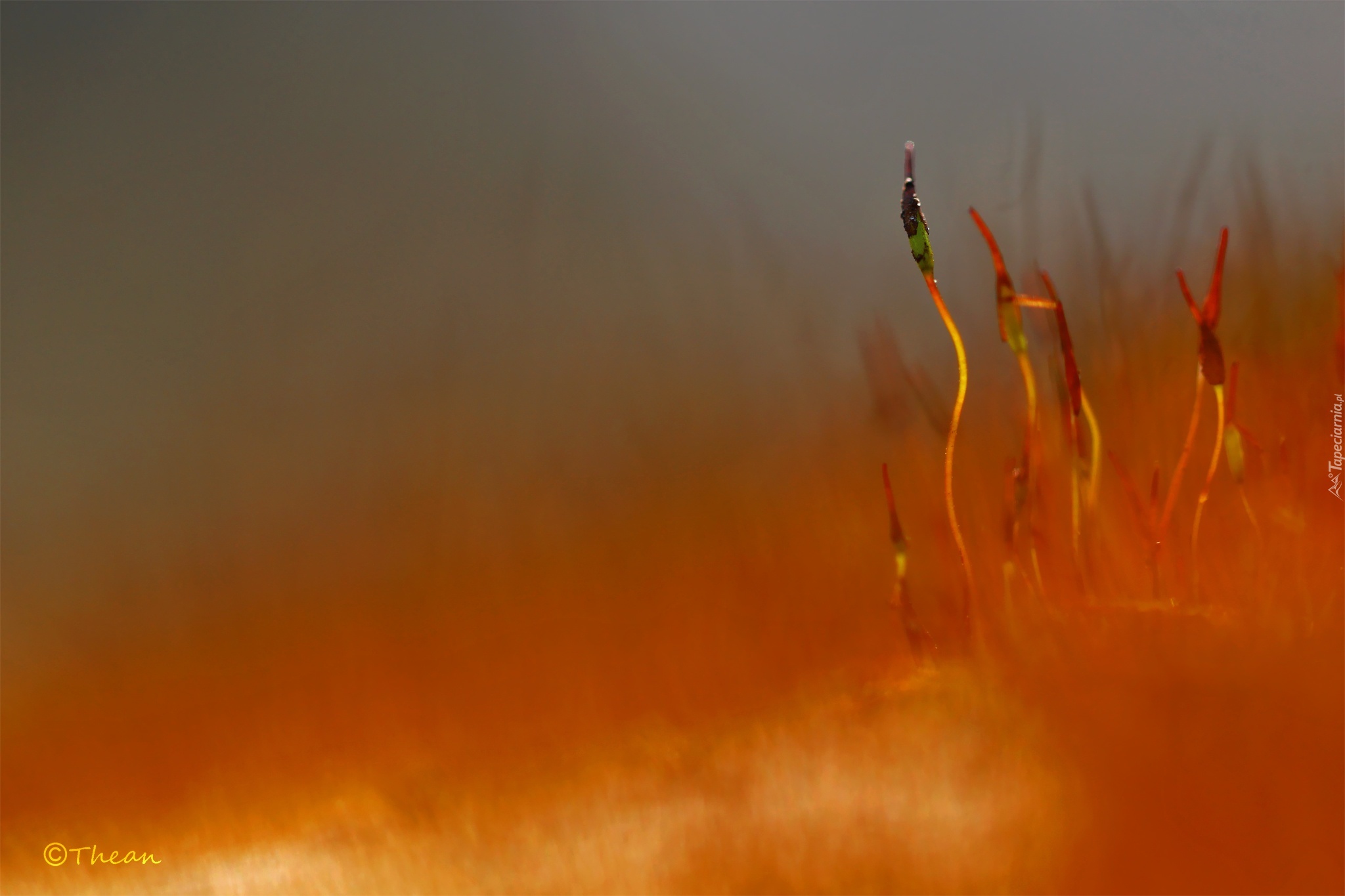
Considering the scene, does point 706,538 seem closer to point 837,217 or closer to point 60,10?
point 837,217

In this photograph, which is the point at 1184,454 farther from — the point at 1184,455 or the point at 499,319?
the point at 499,319

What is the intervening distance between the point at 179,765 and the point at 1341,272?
0.75 meters
